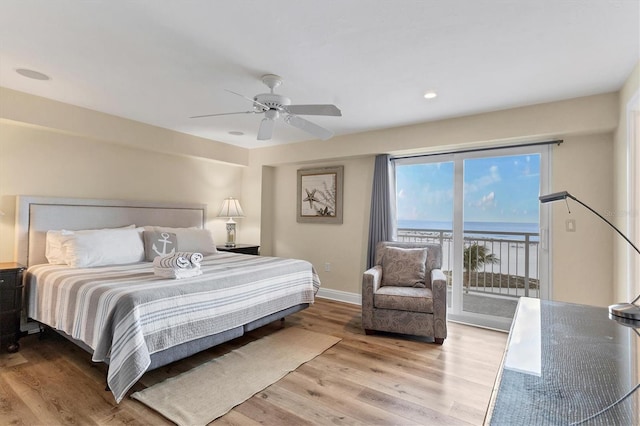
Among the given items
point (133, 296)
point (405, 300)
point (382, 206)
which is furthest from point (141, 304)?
point (382, 206)

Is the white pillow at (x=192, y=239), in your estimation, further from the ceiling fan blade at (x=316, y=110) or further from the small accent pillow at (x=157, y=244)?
the ceiling fan blade at (x=316, y=110)

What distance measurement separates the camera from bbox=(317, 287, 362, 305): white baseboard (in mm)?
4668

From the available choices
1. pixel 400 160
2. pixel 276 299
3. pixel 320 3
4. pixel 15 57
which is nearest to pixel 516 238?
pixel 400 160

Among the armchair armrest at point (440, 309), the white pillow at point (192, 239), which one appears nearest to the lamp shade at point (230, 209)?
the white pillow at point (192, 239)

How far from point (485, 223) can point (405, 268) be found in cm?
114

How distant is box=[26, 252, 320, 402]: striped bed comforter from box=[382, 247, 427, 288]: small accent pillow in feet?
3.95

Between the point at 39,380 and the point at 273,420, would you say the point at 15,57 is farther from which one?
the point at 273,420

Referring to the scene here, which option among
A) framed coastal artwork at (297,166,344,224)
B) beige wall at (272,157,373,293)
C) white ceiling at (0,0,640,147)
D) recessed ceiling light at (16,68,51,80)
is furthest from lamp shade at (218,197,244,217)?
recessed ceiling light at (16,68,51,80)

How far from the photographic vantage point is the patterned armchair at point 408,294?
3.18 metres

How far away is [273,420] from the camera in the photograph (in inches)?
77.5

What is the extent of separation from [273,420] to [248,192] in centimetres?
412

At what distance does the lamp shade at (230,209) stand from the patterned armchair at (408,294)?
2500 millimetres

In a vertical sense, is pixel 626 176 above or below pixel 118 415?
above

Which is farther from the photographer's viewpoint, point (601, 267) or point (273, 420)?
point (601, 267)
